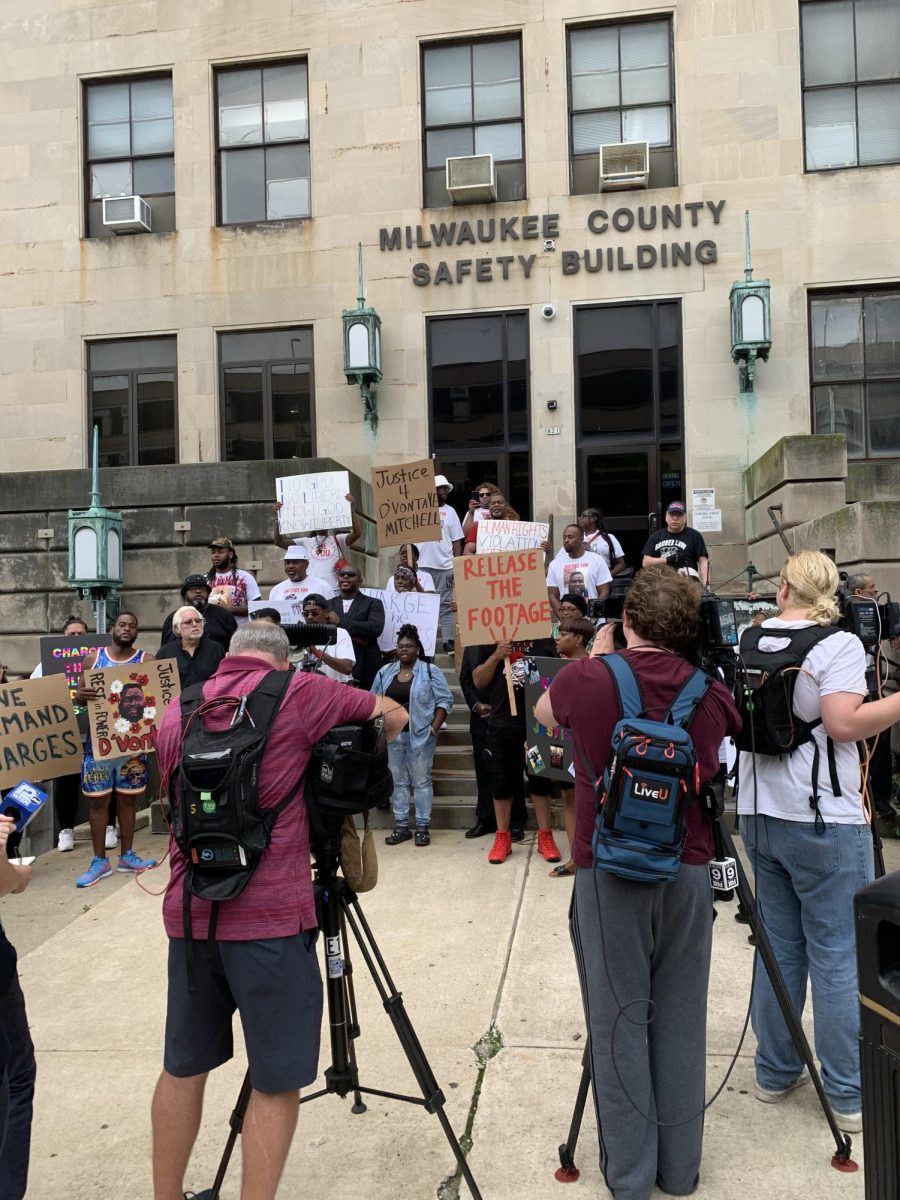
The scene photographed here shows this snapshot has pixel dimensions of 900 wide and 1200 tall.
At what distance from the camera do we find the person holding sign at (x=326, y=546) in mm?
10336

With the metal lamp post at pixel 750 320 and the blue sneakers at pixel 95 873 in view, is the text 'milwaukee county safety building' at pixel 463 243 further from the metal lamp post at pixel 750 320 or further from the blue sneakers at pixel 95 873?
the blue sneakers at pixel 95 873

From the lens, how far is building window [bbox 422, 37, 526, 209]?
44.1ft

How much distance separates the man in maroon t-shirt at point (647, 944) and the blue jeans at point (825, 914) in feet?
1.92

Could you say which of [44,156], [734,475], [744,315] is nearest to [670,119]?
[744,315]

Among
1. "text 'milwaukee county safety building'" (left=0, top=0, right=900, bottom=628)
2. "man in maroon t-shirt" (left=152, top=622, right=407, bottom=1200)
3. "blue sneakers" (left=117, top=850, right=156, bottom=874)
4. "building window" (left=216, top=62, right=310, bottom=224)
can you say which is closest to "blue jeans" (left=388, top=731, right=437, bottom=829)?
"blue sneakers" (left=117, top=850, right=156, bottom=874)

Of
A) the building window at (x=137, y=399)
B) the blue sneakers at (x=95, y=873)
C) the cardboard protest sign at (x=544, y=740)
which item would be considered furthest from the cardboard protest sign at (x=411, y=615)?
the building window at (x=137, y=399)

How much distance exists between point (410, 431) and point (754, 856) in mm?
10530

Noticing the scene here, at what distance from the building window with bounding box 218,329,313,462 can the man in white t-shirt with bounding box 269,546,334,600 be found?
14.5 ft

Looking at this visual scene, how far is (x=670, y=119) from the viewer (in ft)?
42.8

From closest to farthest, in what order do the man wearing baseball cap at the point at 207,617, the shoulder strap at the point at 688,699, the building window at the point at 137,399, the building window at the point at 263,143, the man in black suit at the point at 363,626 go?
the shoulder strap at the point at 688,699 → the man wearing baseball cap at the point at 207,617 → the man in black suit at the point at 363,626 → the building window at the point at 263,143 → the building window at the point at 137,399

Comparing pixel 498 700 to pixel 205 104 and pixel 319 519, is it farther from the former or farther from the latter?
pixel 205 104

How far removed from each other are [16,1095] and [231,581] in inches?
290

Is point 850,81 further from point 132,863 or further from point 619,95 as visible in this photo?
point 132,863

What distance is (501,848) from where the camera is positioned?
6953 mm
